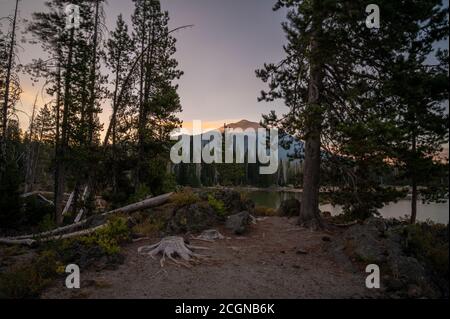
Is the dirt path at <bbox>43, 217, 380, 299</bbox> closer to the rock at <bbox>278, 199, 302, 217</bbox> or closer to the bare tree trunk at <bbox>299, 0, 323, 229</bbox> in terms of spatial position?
the bare tree trunk at <bbox>299, 0, 323, 229</bbox>

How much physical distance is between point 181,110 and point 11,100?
36.8ft

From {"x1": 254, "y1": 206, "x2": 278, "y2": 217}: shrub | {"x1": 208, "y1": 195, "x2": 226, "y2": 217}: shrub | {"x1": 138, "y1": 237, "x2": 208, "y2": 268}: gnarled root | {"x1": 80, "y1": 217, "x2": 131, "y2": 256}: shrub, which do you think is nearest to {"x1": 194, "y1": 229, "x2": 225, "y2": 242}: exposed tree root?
{"x1": 138, "y1": 237, "x2": 208, "y2": 268}: gnarled root

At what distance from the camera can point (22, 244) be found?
10.4 m

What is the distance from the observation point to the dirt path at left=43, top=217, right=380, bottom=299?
5.83 metres

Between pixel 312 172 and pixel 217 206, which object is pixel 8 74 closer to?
pixel 217 206

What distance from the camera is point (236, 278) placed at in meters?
6.63

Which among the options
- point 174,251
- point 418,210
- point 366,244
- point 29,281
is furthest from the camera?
point 418,210

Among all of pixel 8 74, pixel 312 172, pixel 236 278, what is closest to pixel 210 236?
pixel 236 278

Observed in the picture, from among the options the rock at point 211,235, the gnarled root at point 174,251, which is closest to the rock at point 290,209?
the rock at point 211,235

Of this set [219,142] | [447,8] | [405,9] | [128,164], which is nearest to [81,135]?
[128,164]

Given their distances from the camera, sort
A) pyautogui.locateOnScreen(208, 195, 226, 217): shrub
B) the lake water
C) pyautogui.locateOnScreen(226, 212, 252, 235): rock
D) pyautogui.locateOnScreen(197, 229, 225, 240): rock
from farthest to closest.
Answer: the lake water → pyautogui.locateOnScreen(208, 195, 226, 217): shrub → pyautogui.locateOnScreen(226, 212, 252, 235): rock → pyautogui.locateOnScreen(197, 229, 225, 240): rock

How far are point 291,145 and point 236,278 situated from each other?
6.92m

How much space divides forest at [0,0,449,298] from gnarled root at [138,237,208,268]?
0.05 meters

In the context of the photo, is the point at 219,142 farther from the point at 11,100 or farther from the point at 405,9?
the point at 405,9
